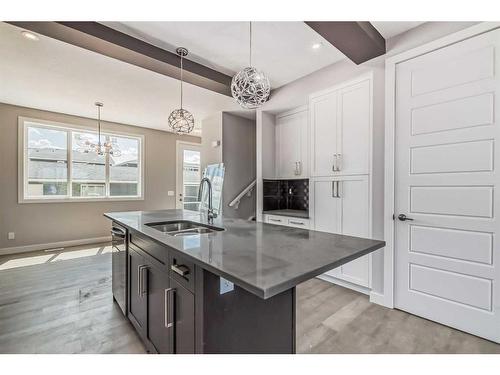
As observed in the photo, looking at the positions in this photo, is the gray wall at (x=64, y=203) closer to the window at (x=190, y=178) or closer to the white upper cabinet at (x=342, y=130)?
the window at (x=190, y=178)

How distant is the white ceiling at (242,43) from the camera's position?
226cm

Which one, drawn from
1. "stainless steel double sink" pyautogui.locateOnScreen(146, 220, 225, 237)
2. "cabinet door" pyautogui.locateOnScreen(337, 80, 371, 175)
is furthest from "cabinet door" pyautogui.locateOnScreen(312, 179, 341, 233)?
"stainless steel double sink" pyautogui.locateOnScreen(146, 220, 225, 237)

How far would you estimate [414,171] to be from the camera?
7.25 feet

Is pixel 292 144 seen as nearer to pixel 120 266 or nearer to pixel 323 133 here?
pixel 323 133

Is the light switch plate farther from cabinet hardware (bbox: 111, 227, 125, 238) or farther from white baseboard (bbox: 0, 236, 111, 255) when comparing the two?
white baseboard (bbox: 0, 236, 111, 255)

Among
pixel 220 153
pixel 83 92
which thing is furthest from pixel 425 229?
pixel 83 92

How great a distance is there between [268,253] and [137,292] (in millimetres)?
1301

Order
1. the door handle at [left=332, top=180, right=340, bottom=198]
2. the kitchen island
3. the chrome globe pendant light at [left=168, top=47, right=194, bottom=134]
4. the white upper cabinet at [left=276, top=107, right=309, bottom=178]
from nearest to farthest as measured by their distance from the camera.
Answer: the kitchen island → the chrome globe pendant light at [left=168, top=47, right=194, bottom=134] → the door handle at [left=332, top=180, right=340, bottom=198] → the white upper cabinet at [left=276, top=107, right=309, bottom=178]

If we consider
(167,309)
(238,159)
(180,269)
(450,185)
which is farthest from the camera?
(238,159)

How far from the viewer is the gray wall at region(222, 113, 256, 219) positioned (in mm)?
4250

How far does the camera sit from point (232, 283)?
3.43ft

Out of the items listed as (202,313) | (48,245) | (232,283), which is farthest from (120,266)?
(48,245)

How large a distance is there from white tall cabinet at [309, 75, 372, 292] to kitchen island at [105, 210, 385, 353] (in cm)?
143
